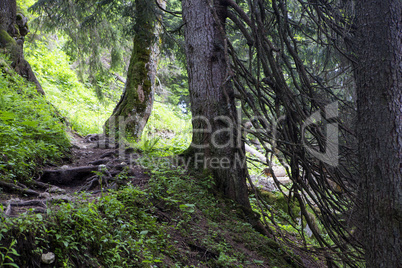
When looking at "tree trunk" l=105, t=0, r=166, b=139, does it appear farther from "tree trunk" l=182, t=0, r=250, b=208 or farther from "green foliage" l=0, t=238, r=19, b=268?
"green foliage" l=0, t=238, r=19, b=268

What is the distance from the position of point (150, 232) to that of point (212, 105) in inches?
95.0

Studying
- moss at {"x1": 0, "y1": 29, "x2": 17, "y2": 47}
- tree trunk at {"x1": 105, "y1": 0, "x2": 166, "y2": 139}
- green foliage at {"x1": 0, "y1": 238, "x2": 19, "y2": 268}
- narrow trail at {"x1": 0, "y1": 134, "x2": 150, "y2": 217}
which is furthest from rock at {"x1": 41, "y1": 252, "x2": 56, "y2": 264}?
moss at {"x1": 0, "y1": 29, "x2": 17, "y2": 47}

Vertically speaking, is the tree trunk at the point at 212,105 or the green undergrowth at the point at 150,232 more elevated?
the tree trunk at the point at 212,105

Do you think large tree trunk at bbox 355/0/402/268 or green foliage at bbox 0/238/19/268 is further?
large tree trunk at bbox 355/0/402/268

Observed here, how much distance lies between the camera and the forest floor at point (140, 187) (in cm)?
318

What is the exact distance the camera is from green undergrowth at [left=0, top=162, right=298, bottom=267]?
90.5 inches

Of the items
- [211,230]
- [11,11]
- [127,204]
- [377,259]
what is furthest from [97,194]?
[11,11]

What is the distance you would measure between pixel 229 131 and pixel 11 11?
6.77 meters

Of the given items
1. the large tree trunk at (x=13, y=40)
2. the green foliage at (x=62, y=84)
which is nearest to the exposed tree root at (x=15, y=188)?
the large tree trunk at (x=13, y=40)

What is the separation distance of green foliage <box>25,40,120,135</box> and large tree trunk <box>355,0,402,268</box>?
9.37 metres

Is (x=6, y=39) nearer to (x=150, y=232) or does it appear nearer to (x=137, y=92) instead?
(x=137, y=92)

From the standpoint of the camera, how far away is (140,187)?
444 cm

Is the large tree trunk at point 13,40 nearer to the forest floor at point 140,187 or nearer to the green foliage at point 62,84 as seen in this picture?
the forest floor at point 140,187

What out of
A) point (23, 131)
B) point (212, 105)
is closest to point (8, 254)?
point (23, 131)
